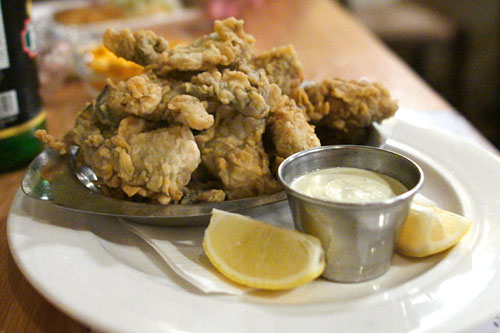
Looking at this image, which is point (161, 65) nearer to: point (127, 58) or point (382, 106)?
point (127, 58)

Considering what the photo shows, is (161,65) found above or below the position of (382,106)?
above

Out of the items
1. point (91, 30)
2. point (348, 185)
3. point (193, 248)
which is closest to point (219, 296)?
point (193, 248)

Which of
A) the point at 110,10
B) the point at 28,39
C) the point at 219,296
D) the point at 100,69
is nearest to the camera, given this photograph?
the point at 219,296

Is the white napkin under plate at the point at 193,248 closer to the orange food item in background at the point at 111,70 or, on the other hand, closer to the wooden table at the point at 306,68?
the wooden table at the point at 306,68

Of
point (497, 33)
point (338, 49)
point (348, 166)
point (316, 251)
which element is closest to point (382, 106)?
point (348, 166)

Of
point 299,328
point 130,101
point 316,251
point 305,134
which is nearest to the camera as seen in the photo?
point 299,328

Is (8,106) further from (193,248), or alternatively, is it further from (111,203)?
(193,248)
